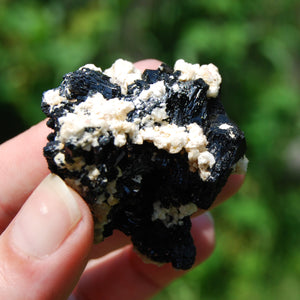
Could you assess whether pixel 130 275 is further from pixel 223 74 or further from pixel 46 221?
pixel 223 74

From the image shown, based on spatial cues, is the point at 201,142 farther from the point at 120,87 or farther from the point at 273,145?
the point at 273,145

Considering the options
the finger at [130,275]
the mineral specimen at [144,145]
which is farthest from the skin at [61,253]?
the mineral specimen at [144,145]

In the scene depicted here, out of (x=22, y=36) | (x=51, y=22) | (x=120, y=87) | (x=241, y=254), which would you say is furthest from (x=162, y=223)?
(x=51, y=22)

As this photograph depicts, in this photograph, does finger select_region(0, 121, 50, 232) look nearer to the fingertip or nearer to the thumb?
the thumb

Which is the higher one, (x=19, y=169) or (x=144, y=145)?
(x=144, y=145)

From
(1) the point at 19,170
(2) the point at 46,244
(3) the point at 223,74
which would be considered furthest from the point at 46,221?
(3) the point at 223,74

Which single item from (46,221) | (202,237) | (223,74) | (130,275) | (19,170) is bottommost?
(130,275)

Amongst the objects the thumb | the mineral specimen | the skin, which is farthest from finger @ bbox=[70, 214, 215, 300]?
the thumb
